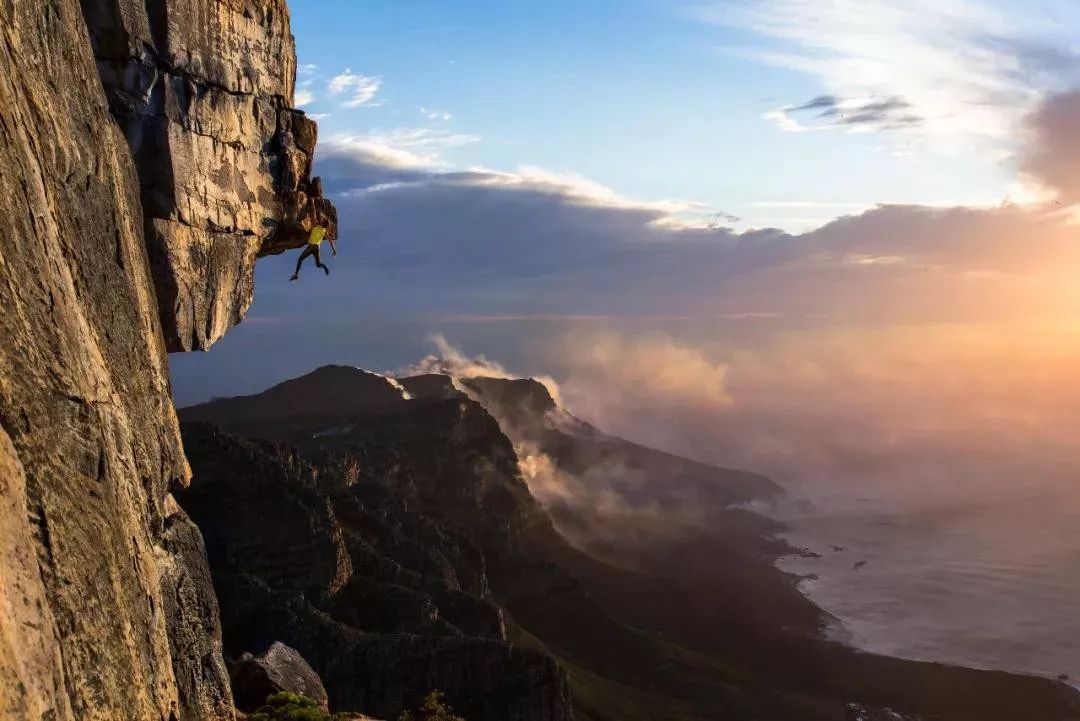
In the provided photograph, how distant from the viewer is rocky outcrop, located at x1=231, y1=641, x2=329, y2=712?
37125 mm

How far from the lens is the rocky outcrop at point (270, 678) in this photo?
3712 centimetres

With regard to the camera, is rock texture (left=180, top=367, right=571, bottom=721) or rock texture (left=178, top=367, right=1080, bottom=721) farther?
rock texture (left=178, top=367, right=1080, bottom=721)

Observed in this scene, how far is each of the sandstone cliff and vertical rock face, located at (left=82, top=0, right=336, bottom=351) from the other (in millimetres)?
52

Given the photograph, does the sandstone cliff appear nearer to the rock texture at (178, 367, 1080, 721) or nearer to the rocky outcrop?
the rocky outcrop

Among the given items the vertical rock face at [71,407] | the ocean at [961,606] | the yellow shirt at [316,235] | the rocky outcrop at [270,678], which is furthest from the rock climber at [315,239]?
the ocean at [961,606]

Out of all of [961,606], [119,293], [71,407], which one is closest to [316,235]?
[119,293]

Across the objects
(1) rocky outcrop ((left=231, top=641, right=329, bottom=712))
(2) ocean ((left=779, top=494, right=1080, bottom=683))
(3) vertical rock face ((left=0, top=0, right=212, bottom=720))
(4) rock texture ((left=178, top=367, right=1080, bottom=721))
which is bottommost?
(2) ocean ((left=779, top=494, right=1080, bottom=683))

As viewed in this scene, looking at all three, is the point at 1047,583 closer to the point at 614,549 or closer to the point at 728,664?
the point at 614,549

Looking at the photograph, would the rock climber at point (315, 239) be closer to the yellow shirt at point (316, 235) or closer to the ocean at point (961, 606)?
the yellow shirt at point (316, 235)

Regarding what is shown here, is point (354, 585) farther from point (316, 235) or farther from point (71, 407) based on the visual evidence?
point (71, 407)

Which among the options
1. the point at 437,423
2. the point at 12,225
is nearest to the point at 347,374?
the point at 437,423

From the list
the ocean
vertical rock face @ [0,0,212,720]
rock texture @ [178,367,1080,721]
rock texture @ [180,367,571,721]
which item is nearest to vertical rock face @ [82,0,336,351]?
vertical rock face @ [0,0,212,720]

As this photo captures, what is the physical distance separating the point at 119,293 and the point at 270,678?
80.1ft

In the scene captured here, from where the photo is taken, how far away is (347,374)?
566 ft
